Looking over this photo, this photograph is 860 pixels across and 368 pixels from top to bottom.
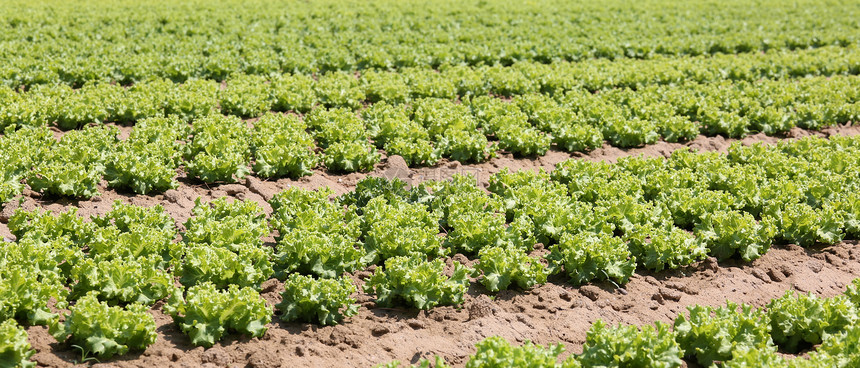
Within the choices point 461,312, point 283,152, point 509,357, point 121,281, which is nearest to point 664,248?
point 461,312

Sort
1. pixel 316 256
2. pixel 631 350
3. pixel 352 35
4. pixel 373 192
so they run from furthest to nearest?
1. pixel 352 35
2. pixel 373 192
3. pixel 316 256
4. pixel 631 350

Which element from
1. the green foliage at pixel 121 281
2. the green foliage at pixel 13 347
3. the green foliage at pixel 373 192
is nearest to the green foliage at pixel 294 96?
the green foliage at pixel 373 192

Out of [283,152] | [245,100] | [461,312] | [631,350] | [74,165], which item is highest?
[74,165]

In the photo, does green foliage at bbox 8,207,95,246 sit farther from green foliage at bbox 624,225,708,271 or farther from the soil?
green foliage at bbox 624,225,708,271

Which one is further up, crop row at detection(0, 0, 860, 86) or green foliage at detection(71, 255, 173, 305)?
green foliage at detection(71, 255, 173, 305)

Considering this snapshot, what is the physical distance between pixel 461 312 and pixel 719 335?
2549mm

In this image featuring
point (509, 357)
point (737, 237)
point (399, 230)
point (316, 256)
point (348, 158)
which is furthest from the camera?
point (348, 158)

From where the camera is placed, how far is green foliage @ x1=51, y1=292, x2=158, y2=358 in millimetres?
6414

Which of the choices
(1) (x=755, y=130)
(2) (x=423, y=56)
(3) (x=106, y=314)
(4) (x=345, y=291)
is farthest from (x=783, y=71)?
(3) (x=106, y=314)

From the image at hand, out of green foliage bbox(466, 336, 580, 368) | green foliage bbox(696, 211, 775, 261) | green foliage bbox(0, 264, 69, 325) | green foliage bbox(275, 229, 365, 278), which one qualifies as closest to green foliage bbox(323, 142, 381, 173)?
green foliage bbox(275, 229, 365, 278)

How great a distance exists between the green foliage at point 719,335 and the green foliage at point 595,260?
1.36 meters

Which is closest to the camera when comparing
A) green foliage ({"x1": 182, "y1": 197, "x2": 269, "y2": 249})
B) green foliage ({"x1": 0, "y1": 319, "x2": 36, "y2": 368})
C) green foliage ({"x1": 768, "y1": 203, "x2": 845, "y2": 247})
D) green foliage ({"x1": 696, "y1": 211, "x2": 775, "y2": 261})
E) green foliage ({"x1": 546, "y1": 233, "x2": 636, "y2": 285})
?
green foliage ({"x1": 0, "y1": 319, "x2": 36, "y2": 368})

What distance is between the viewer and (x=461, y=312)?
308 inches

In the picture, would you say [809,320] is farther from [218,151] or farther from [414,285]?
[218,151]
